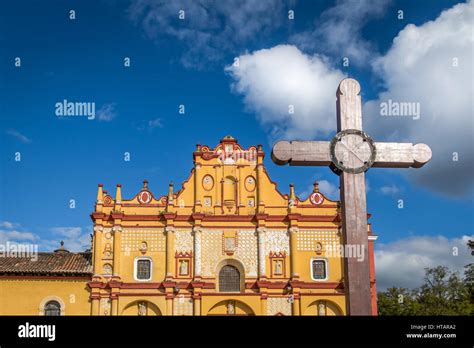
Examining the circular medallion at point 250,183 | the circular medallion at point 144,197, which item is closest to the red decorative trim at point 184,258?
the circular medallion at point 144,197

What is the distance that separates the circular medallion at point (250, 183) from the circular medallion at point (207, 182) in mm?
1952

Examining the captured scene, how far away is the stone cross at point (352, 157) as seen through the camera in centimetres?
812

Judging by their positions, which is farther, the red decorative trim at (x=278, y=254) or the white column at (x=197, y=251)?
the red decorative trim at (x=278, y=254)

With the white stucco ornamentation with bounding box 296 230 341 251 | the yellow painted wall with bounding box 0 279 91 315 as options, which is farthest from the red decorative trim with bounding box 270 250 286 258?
the yellow painted wall with bounding box 0 279 91 315

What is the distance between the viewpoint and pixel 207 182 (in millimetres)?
33438

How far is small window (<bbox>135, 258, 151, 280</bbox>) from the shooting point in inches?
1245

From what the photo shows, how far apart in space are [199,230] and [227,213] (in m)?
1.89

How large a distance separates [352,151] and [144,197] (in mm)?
25758

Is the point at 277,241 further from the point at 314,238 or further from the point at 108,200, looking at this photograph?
the point at 108,200

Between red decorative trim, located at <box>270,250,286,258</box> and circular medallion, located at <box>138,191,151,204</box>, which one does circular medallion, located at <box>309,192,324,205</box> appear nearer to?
red decorative trim, located at <box>270,250,286,258</box>

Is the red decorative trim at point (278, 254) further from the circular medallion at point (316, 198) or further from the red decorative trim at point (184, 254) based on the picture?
the red decorative trim at point (184, 254)

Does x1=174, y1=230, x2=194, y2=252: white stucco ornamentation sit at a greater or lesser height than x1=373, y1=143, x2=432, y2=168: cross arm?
greater
